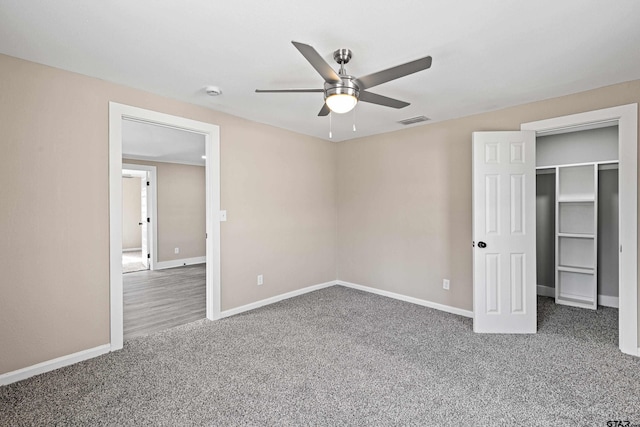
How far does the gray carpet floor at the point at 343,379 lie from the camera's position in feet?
6.33

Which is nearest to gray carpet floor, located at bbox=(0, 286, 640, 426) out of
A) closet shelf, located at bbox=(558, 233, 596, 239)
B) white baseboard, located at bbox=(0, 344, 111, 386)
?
white baseboard, located at bbox=(0, 344, 111, 386)

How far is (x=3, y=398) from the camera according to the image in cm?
208

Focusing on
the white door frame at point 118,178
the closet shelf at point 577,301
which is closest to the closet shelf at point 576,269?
the closet shelf at point 577,301

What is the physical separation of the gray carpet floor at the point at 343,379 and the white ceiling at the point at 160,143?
247cm

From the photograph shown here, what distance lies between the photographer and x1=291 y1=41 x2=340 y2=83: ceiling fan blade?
1.54 meters

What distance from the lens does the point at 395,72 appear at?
1.82 metres

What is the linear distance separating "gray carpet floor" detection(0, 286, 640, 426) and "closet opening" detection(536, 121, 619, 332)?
33.7 inches

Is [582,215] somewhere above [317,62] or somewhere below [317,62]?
below

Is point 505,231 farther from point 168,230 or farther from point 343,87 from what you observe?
point 168,230

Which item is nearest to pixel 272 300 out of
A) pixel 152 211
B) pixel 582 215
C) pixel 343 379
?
pixel 343 379

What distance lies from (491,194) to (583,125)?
1.01 m

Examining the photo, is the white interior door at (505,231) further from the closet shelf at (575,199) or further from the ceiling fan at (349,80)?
the ceiling fan at (349,80)

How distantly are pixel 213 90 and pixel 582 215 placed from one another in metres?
4.94

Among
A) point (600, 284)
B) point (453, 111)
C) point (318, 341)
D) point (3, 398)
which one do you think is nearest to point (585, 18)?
point (453, 111)
